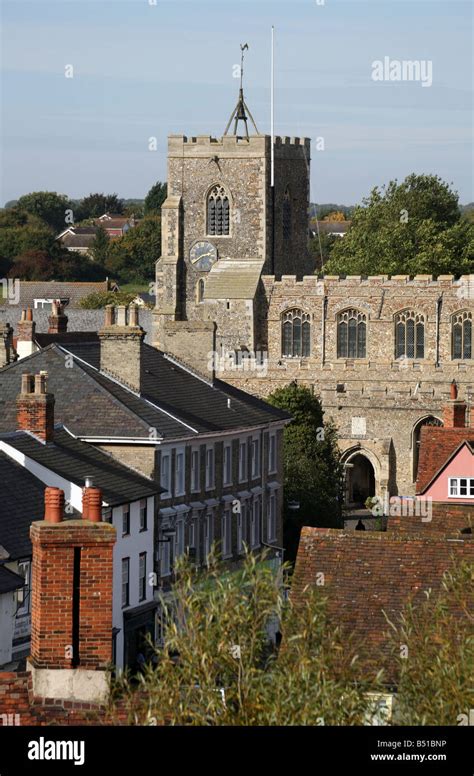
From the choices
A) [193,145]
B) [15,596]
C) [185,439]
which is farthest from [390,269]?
[15,596]

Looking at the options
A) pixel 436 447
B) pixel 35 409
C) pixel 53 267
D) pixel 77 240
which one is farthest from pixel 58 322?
pixel 77 240

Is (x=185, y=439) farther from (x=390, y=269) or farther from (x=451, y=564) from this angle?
(x=390, y=269)

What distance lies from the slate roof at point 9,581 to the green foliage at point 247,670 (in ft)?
41.9

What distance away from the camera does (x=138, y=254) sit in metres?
174

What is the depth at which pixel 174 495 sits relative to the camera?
4366 centimetres

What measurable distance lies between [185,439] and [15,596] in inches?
506

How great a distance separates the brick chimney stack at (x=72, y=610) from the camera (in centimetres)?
1548

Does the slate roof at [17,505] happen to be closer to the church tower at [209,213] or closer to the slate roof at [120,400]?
the slate roof at [120,400]

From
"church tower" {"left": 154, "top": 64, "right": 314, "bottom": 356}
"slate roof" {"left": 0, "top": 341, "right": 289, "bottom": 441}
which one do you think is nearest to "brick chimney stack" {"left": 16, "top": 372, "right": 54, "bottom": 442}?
"slate roof" {"left": 0, "top": 341, "right": 289, "bottom": 441}

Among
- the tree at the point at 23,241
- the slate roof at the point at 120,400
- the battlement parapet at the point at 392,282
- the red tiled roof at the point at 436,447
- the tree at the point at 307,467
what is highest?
the tree at the point at 23,241

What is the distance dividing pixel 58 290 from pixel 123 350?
9727 centimetres

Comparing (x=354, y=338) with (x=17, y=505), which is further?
(x=354, y=338)

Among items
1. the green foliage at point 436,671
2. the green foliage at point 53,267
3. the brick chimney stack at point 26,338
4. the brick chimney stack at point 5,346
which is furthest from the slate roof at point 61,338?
the green foliage at point 53,267

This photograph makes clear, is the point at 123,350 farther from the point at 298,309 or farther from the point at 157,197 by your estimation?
the point at 157,197
